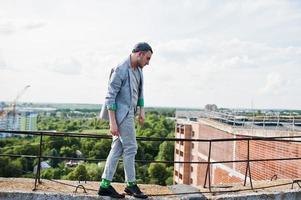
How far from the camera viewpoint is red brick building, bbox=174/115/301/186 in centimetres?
1405

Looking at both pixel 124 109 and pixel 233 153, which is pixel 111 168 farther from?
pixel 233 153

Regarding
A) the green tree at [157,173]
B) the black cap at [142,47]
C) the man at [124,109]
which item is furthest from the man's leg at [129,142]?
the green tree at [157,173]

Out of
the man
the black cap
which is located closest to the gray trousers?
the man

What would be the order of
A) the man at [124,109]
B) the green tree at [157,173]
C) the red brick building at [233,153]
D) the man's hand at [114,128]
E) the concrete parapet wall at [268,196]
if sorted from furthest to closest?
1. the green tree at [157,173]
2. the red brick building at [233,153]
3. the concrete parapet wall at [268,196]
4. the man at [124,109]
5. the man's hand at [114,128]

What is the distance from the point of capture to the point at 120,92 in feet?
14.3

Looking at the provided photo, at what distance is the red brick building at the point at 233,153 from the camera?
14055 millimetres

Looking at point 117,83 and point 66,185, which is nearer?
point 117,83

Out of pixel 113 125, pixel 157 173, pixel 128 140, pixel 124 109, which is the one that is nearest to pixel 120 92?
pixel 124 109

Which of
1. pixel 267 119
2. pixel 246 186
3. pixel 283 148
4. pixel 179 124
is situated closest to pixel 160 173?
pixel 179 124

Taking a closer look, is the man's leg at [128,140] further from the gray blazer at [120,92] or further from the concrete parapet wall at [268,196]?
the concrete parapet wall at [268,196]

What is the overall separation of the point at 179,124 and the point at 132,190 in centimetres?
4193

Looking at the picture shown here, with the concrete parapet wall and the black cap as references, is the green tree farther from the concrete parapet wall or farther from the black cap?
the black cap

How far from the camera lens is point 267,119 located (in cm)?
2106

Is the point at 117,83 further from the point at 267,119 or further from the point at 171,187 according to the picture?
the point at 267,119
